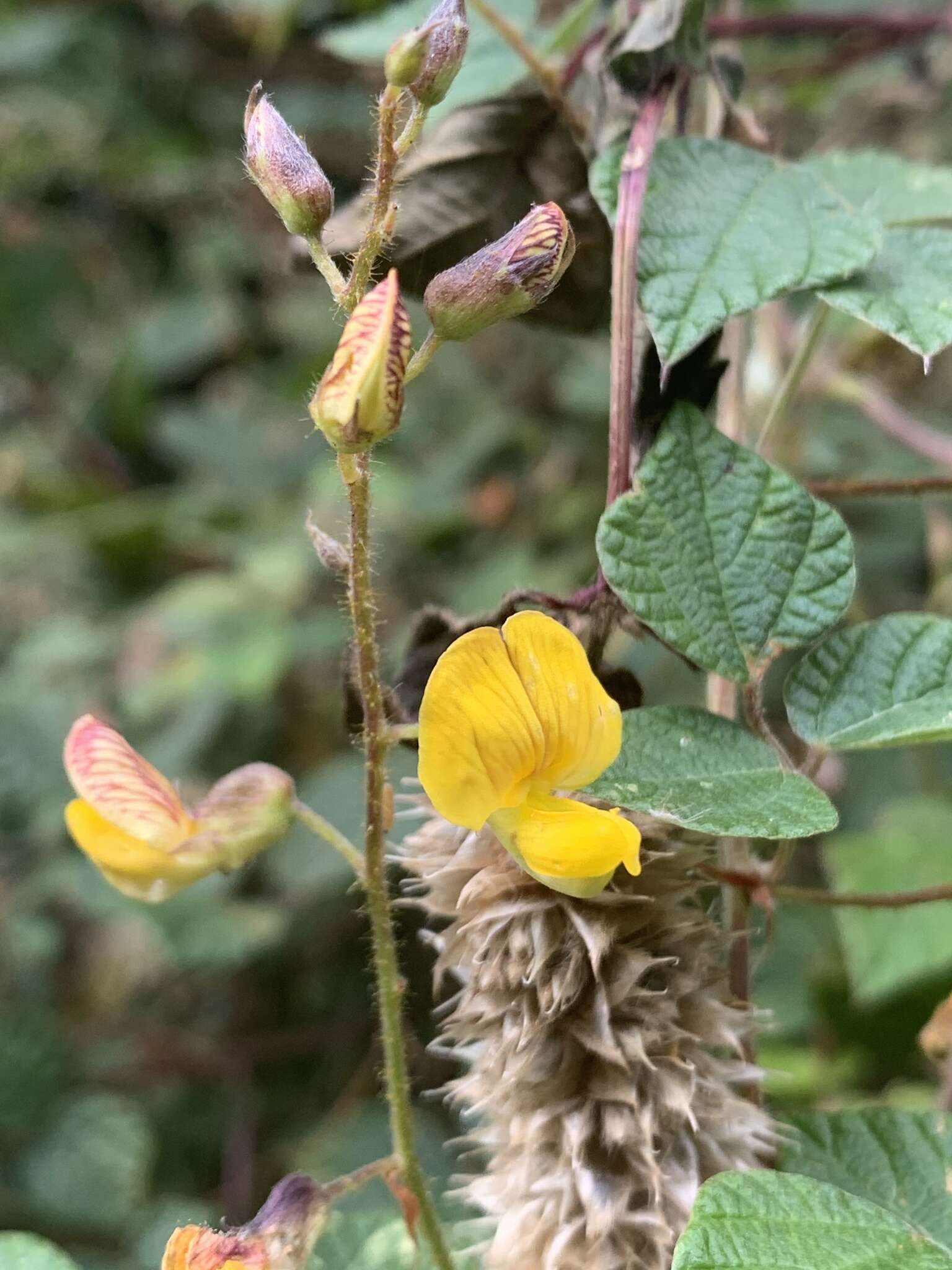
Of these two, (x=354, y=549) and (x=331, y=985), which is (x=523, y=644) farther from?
(x=331, y=985)

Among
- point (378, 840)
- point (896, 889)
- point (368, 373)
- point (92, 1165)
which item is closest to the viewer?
point (368, 373)

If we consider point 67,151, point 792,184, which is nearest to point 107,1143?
point 792,184

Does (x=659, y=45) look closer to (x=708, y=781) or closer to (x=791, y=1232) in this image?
(x=708, y=781)

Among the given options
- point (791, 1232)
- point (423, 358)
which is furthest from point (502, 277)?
point (791, 1232)

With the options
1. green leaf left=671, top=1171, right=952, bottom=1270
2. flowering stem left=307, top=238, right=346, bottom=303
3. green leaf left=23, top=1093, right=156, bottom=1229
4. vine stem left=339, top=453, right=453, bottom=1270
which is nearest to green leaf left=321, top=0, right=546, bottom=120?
flowering stem left=307, top=238, right=346, bottom=303

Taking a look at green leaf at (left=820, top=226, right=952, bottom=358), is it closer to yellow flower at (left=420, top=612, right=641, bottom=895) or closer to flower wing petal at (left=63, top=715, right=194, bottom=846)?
yellow flower at (left=420, top=612, right=641, bottom=895)

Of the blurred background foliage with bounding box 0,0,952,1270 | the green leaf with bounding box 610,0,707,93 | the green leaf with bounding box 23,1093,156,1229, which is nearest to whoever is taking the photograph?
the green leaf with bounding box 610,0,707,93

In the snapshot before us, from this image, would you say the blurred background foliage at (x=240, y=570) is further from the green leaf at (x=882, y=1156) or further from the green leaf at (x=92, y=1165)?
the green leaf at (x=882, y=1156)
